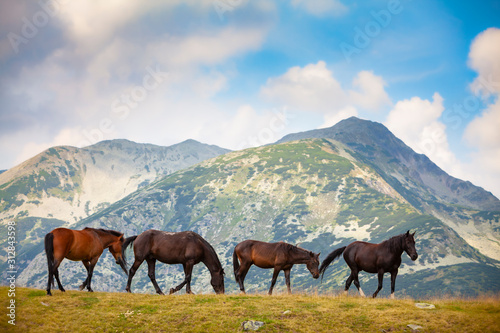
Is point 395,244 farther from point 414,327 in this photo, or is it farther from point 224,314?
point 224,314

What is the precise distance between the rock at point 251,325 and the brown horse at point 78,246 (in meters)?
8.88

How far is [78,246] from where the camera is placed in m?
22.0

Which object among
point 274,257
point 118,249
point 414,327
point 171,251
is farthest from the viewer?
point 274,257

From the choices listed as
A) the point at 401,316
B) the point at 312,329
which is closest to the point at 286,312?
the point at 312,329

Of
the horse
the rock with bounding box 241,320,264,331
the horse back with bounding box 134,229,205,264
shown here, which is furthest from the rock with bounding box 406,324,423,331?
the horse back with bounding box 134,229,205,264

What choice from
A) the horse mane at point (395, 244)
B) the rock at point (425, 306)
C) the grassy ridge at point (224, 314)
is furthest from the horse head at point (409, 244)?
the rock at point (425, 306)

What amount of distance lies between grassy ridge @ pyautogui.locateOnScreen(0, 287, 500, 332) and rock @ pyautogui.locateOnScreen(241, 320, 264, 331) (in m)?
0.23

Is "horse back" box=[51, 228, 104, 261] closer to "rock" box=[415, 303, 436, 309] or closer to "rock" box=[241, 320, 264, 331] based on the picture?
"rock" box=[241, 320, 264, 331]

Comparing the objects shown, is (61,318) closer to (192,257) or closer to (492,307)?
(192,257)

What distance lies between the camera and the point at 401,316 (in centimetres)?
1933

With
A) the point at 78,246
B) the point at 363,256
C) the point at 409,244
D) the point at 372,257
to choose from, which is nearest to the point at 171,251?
the point at 78,246

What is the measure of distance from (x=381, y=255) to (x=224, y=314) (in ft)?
37.8

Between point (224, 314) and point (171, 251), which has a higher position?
point (171, 251)

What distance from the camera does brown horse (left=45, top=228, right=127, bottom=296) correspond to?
2052 cm
